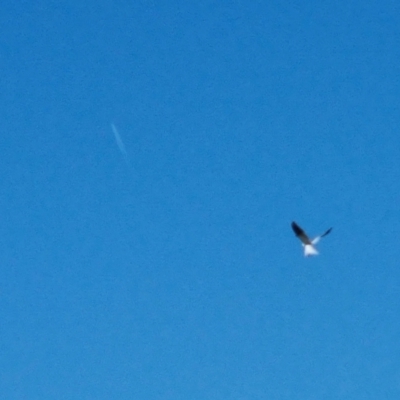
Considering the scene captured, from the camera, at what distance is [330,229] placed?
1033cm

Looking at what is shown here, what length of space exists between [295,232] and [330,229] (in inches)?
42.8

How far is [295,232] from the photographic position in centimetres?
1119

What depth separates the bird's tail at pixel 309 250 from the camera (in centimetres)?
989

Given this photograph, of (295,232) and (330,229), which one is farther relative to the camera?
(295,232)

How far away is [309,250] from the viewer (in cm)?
1018

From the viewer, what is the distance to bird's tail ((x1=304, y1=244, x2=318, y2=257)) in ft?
32.4
